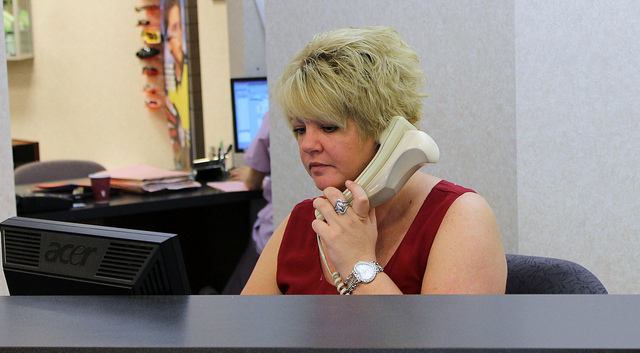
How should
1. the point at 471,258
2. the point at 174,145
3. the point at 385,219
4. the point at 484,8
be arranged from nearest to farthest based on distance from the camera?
the point at 471,258 → the point at 385,219 → the point at 484,8 → the point at 174,145

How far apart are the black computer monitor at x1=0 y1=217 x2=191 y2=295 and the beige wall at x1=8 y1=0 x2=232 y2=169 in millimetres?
4939

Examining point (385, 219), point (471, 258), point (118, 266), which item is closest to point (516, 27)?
point (385, 219)

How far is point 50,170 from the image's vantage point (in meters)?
4.06

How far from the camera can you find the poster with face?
577cm

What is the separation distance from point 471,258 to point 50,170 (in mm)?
3398

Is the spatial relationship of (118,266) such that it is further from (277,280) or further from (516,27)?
(516,27)

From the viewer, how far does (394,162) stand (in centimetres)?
132

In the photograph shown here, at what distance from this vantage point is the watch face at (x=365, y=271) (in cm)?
126

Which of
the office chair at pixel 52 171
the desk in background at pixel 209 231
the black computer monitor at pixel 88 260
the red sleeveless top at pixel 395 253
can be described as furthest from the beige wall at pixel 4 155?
the office chair at pixel 52 171

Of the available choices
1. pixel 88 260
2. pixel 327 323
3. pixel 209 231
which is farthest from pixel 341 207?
pixel 209 231

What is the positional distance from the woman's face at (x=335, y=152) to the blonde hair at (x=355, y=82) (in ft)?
0.07

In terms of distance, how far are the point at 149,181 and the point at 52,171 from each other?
0.98 m

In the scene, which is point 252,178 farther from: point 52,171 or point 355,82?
point 355,82

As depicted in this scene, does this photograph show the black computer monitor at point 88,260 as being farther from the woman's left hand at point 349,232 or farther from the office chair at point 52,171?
the office chair at point 52,171
